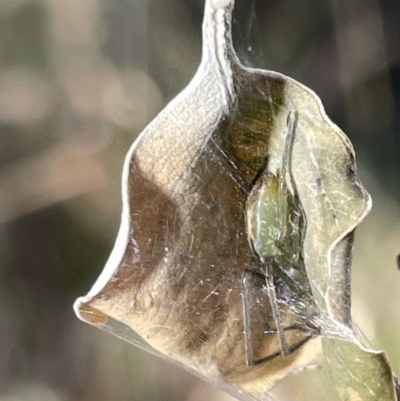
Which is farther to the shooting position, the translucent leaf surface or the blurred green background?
the blurred green background

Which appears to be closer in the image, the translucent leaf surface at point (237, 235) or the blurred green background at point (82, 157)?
the translucent leaf surface at point (237, 235)

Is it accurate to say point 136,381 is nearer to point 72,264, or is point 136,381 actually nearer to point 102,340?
point 102,340

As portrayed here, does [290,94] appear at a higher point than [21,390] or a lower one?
higher

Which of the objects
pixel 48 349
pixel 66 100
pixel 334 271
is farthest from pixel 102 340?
pixel 334 271
